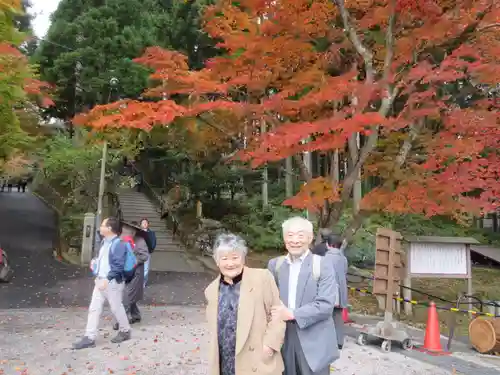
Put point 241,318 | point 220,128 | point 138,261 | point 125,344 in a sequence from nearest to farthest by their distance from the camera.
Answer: point 241,318, point 125,344, point 138,261, point 220,128

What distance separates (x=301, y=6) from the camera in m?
11.1

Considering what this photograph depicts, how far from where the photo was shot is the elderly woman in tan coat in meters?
3.01

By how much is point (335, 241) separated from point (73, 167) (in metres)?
16.3

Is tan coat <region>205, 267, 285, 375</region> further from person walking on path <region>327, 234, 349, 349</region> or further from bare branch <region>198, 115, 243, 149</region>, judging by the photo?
bare branch <region>198, 115, 243, 149</region>

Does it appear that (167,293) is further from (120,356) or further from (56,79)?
(56,79)

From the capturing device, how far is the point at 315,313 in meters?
3.14

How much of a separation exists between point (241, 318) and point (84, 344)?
4.15 m

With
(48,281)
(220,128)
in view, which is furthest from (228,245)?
(48,281)

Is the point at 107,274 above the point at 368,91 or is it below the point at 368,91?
below

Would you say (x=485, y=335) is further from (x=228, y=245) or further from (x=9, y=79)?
(x=9, y=79)

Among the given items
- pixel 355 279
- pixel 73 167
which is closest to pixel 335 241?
pixel 355 279

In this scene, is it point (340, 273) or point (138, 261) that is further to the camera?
A: point (138, 261)

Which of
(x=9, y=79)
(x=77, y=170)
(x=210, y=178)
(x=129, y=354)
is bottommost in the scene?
(x=129, y=354)

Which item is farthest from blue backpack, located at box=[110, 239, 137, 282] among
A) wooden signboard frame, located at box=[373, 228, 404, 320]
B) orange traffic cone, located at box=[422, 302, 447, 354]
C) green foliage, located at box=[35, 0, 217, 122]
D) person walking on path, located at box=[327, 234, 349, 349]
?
green foliage, located at box=[35, 0, 217, 122]
